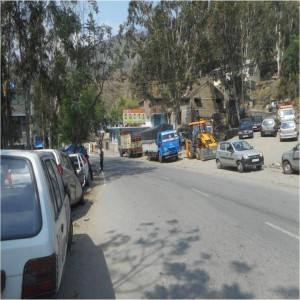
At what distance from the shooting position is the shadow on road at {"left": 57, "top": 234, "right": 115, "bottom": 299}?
448 cm

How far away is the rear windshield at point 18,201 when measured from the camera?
10.3 feet

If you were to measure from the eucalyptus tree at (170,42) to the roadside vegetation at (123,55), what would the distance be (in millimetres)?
108

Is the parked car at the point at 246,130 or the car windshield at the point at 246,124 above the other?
the car windshield at the point at 246,124

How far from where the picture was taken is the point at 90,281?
16.0 ft

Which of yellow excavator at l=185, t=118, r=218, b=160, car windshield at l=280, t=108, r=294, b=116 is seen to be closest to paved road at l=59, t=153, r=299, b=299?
yellow excavator at l=185, t=118, r=218, b=160

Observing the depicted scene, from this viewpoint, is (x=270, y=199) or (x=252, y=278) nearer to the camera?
(x=252, y=278)

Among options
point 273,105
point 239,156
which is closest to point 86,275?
point 239,156

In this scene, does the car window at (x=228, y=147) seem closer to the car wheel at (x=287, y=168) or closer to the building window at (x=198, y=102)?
the car wheel at (x=287, y=168)

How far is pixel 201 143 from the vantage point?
29281 mm

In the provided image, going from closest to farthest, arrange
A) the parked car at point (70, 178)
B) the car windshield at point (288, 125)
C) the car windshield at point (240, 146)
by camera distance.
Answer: the parked car at point (70, 178), the car windshield at point (240, 146), the car windshield at point (288, 125)

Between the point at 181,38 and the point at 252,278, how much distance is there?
1433 inches

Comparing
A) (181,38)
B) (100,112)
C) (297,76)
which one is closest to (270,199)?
(181,38)

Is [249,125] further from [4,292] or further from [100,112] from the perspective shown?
[4,292]

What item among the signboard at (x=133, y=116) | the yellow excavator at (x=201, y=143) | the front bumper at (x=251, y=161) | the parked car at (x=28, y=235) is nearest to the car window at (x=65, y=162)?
the parked car at (x=28, y=235)
